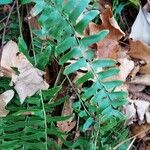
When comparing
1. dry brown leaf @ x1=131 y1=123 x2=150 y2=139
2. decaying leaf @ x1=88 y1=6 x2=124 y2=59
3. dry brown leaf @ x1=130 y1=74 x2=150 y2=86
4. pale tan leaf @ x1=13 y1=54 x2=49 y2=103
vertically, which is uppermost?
pale tan leaf @ x1=13 y1=54 x2=49 y2=103

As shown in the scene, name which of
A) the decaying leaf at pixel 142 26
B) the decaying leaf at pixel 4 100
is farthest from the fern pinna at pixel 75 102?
→ the decaying leaf at pixel 142 26

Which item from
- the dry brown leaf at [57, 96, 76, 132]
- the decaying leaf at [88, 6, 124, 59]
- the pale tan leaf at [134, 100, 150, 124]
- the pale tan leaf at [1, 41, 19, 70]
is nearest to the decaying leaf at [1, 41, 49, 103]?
the pale tan leaf at [1, 41, 19, 70]

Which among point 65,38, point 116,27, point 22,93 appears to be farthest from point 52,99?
point 116,27

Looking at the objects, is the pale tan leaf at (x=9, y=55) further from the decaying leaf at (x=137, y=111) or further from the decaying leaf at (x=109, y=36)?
the decaying leaf at (x=137, y=111)

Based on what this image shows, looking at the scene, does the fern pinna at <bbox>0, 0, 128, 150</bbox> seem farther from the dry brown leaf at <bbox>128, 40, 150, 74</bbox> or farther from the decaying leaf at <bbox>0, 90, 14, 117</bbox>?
the dry brown leaf at <bbox>128, 40, 150, 74</bbox>

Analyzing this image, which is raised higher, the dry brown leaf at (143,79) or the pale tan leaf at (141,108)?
the dry brown leaf at (143,79)
